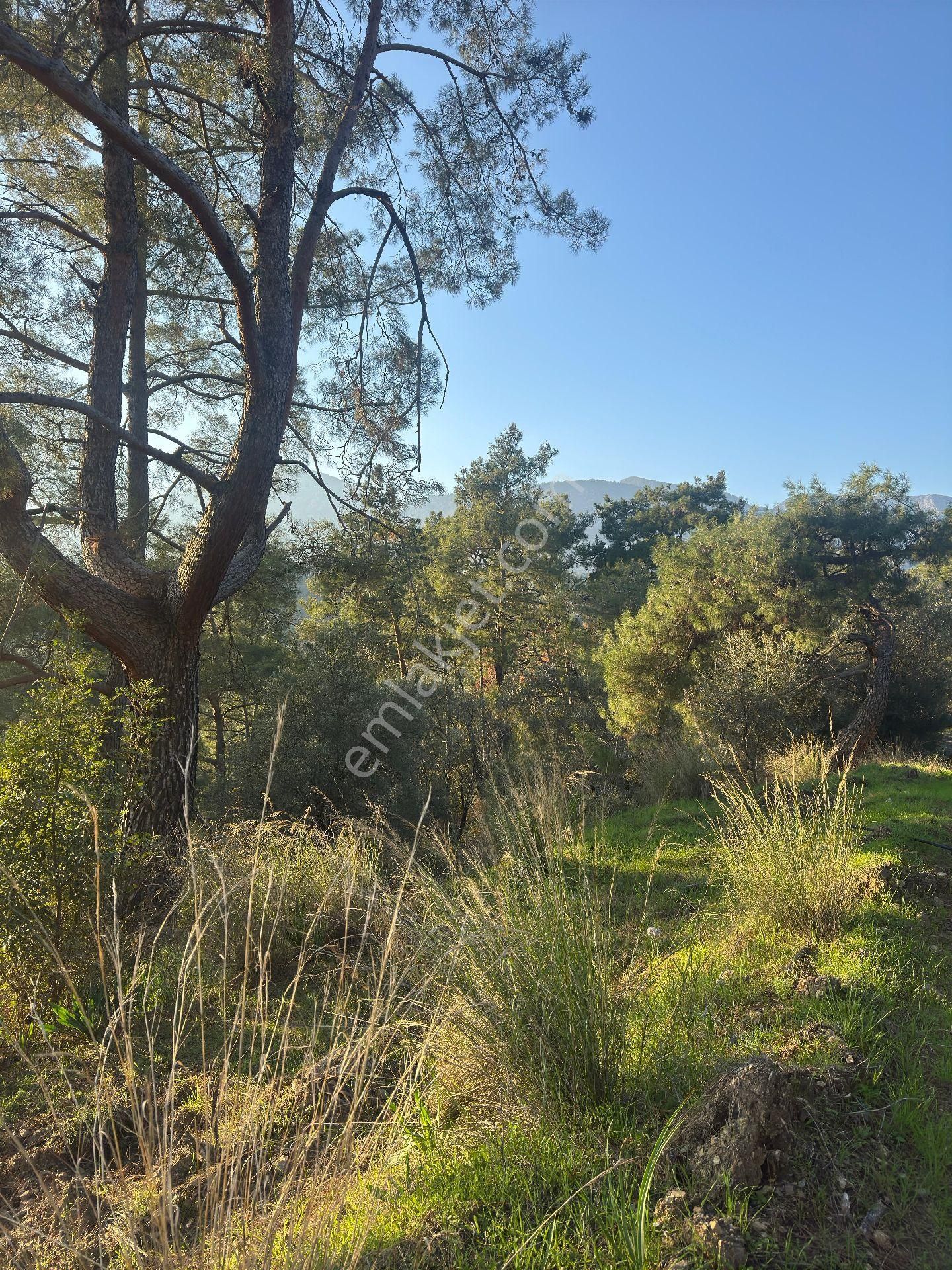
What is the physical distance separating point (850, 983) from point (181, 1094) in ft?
9.14

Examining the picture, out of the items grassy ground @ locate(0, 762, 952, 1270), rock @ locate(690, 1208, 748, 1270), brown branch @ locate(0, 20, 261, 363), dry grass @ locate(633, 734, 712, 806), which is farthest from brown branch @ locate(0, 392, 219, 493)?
dry grass @ locate(633, 734, 712, 806)

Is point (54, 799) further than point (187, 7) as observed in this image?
No

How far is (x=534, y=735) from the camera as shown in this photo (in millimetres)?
15398

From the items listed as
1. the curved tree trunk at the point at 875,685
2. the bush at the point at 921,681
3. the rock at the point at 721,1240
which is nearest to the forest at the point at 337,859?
the rock at the point at 721,1240

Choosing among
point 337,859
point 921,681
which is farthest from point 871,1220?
point 921,681

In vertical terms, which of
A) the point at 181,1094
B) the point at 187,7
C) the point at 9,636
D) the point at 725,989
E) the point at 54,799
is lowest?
the point at 181,1094

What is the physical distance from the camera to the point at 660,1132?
5.95ft

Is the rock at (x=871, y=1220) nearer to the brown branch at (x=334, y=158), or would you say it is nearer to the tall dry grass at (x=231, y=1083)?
the tall dry grass at (x=231, y=1083)

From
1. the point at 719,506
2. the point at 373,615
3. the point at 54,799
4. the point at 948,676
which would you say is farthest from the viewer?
the point at 719,506

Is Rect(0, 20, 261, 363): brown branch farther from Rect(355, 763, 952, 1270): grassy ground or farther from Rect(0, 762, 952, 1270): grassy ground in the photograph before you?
Rect(355, 763, 952, 1270): grassy ground

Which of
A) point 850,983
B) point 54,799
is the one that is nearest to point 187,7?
point 54,799

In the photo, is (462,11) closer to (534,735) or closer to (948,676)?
(534,735)

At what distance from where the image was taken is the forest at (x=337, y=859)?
5.22 feet

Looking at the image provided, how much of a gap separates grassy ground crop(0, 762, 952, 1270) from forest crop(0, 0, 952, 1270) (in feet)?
0.05
